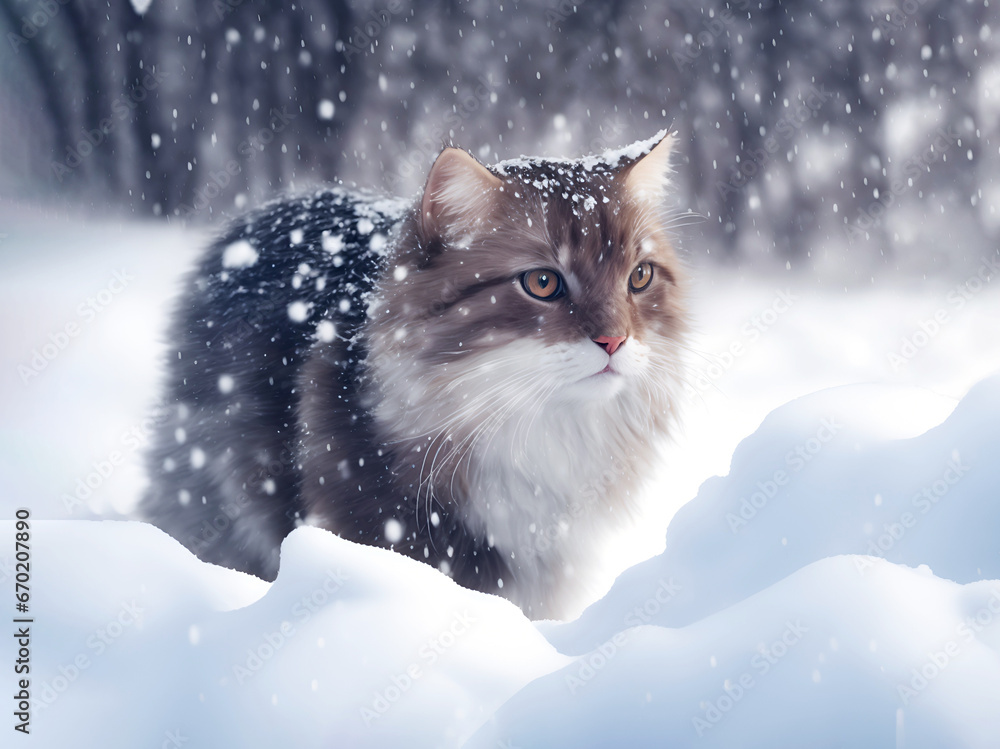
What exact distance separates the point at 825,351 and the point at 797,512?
1.43 meters

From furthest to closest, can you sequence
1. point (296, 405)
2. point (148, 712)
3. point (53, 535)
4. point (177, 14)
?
point (177, 14)
point (296, 405)
point (53, 535)
point (148, 712)

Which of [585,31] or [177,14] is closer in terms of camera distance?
[177,14]

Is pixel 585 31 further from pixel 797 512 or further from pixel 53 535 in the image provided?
pixel 53 535

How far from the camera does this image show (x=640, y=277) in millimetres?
1683

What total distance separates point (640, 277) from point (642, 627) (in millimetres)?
979

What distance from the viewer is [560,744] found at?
748 mm

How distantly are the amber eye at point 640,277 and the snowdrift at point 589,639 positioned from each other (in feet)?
1.87

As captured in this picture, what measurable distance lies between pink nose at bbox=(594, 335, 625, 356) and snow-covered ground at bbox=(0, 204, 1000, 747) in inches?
13.7

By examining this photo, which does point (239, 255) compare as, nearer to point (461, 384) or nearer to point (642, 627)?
point (461, 384)

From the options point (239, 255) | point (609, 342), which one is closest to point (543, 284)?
point (609, 342)

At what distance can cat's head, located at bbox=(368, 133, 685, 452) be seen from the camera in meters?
1.46

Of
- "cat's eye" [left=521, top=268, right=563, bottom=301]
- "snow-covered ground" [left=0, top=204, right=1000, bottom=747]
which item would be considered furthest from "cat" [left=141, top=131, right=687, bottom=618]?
"snow-covered ground" [left=0, top=204, right=1000, bottom=747]

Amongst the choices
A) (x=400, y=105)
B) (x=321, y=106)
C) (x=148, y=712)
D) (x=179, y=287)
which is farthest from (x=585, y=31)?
(x=148, y=712)

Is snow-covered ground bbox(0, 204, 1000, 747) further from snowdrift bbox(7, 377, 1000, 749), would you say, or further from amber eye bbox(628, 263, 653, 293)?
amber eye bbox(628, 263, 653, 293)
